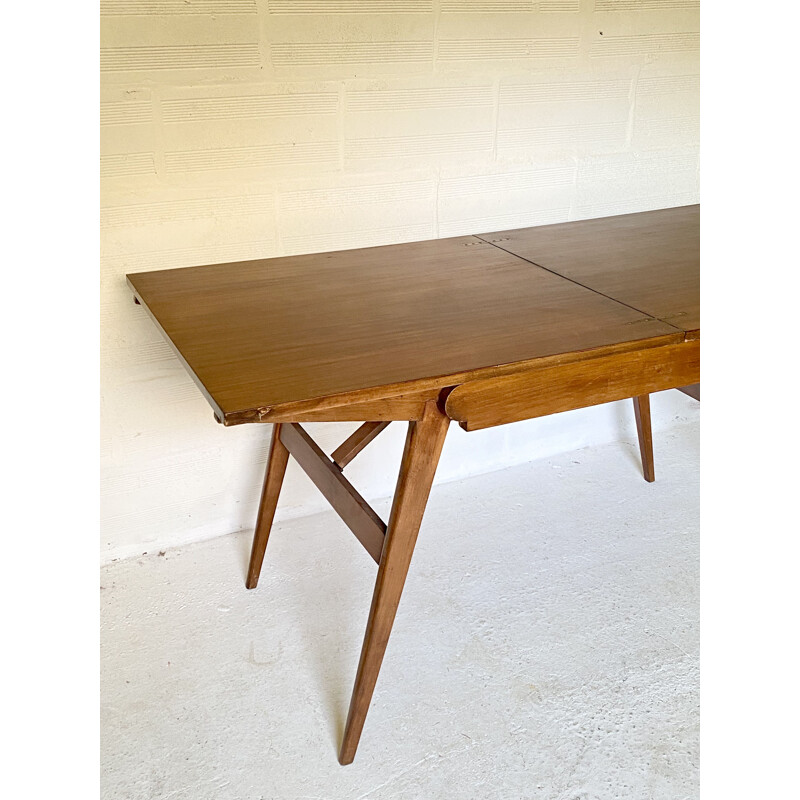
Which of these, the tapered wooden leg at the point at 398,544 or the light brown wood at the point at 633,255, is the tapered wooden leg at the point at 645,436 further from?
the tapered wooden leg at the point at 398,544

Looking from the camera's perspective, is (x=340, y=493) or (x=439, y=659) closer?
(x=340, y=493)

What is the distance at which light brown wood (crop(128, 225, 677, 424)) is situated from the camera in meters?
1.41

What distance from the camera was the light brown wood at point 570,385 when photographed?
147cm

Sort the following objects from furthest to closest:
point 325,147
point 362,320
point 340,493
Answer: point 325,147
point 340,493
point 362,320

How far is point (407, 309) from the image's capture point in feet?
5.64

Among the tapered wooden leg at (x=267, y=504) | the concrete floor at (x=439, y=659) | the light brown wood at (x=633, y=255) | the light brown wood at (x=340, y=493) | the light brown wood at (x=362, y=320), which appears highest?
the light brown wood at (x=633, y=255)

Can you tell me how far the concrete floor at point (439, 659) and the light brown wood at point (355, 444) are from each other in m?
0.41

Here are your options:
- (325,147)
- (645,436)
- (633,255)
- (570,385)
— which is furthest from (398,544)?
(645,436)

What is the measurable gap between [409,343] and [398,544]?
37cm

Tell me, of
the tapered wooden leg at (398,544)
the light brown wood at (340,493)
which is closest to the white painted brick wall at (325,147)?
the light brown wood at (340,493)

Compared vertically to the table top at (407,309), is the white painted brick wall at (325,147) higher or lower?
higher

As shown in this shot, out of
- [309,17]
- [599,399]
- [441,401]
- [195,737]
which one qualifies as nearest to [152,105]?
[309,17]

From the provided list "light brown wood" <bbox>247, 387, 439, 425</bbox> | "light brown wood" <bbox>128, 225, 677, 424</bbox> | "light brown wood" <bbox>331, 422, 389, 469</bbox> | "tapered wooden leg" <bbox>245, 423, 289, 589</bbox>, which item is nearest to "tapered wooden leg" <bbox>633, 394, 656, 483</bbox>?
"light brown wood" <bbox>128, 225, 677, 424</bbox>

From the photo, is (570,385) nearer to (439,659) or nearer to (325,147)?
(439,659)
